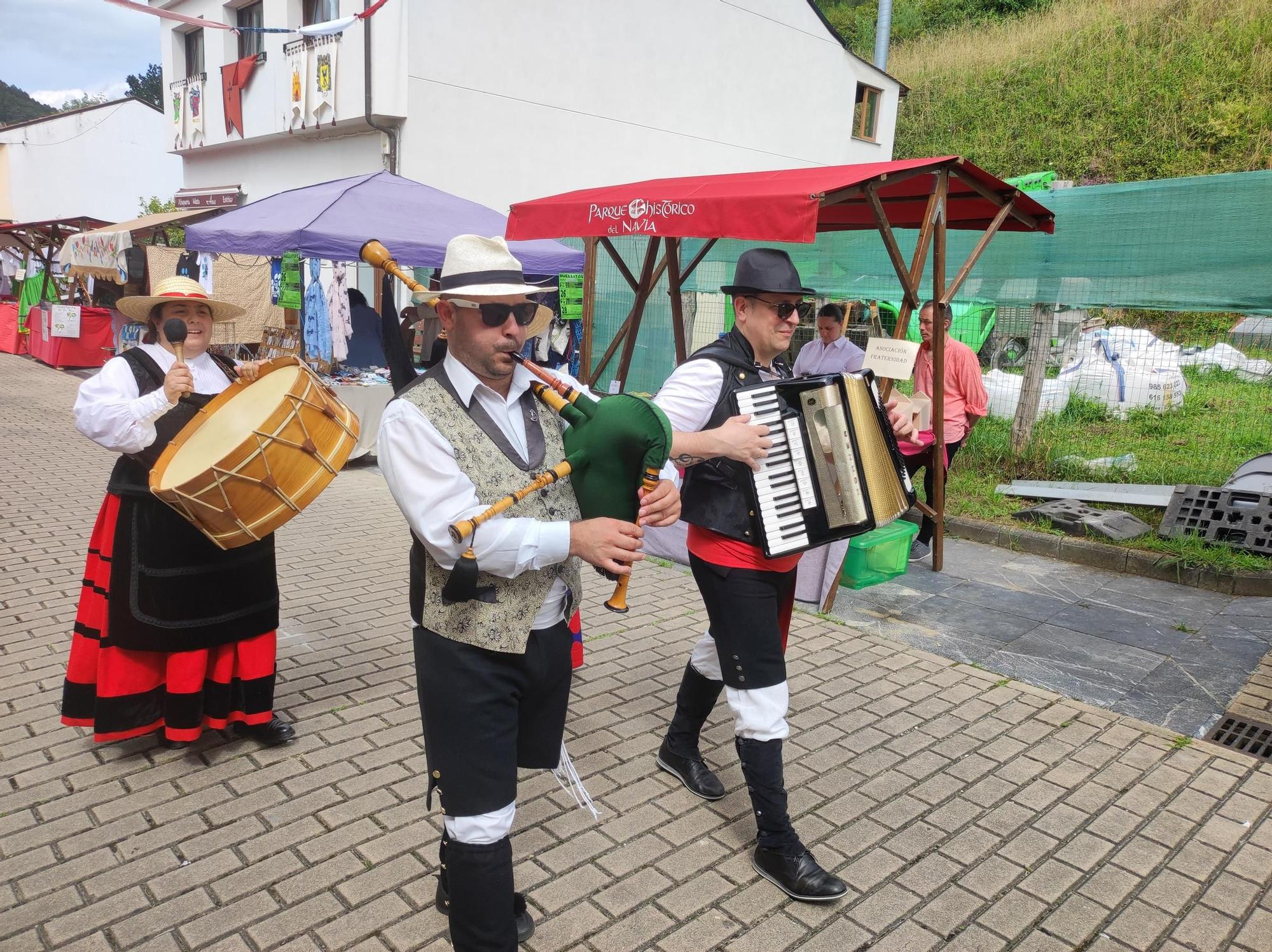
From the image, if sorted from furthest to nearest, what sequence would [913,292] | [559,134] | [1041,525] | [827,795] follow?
1. [559,134]
2. [1041,525]
3. [913,292]
4. [827,795]

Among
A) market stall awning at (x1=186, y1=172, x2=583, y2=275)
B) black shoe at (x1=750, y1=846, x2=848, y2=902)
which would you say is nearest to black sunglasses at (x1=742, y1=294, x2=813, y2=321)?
black shoe at (x1=750, y1=846, x2=848, y2=902)

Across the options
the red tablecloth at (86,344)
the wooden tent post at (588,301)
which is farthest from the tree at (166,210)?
the wooden tent post at (588,301)

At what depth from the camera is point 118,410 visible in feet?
10.5

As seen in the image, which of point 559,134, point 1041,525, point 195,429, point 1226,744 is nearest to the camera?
point 195,429

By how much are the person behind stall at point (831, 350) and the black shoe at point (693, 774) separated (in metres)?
3.86

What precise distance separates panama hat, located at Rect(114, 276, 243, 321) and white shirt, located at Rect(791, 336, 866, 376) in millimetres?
4249

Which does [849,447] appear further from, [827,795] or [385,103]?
[385,103]

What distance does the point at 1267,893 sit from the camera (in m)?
2.94

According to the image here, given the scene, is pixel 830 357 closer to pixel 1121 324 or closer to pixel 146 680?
pixel 1121 324

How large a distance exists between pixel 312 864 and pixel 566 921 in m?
0.88

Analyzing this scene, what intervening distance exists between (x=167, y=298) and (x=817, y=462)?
2516 mm

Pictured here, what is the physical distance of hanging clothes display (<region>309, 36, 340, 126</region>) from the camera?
12.8 m

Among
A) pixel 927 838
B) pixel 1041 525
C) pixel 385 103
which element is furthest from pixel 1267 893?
pixel 385 103

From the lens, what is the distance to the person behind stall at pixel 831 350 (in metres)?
6.72
